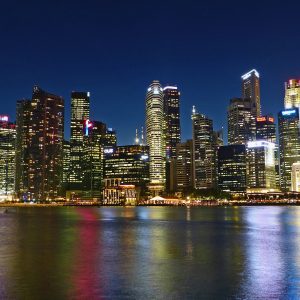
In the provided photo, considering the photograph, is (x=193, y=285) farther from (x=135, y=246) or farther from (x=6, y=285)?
(x=135, y=246)

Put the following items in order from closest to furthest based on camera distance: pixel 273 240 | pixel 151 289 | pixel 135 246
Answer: pixel 151 289
pixel 135 246
pixel 273 240

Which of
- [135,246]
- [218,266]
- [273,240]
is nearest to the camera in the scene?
[218,266]

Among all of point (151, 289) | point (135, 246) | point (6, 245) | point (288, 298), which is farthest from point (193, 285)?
point (6, 245)

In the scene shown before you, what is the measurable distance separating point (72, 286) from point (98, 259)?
37.5ft

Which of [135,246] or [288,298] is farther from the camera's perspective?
[135,246]

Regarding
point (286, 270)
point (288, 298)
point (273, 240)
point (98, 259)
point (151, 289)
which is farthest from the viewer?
point (273, 240)

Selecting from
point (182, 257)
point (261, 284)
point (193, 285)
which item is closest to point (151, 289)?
point (193, 285)

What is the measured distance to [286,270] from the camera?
99.3ft

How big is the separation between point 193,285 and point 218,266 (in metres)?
7.27

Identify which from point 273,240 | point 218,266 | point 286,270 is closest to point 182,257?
point 218,266

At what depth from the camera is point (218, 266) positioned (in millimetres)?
32219

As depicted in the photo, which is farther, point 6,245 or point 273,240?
point 273,240

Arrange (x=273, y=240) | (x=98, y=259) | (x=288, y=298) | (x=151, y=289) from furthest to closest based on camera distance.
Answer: (x=273, y=240)
(x=98, y=259)
(x=151, y=289)
(x=288, y=298)

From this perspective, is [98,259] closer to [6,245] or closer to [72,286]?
[72,286]
